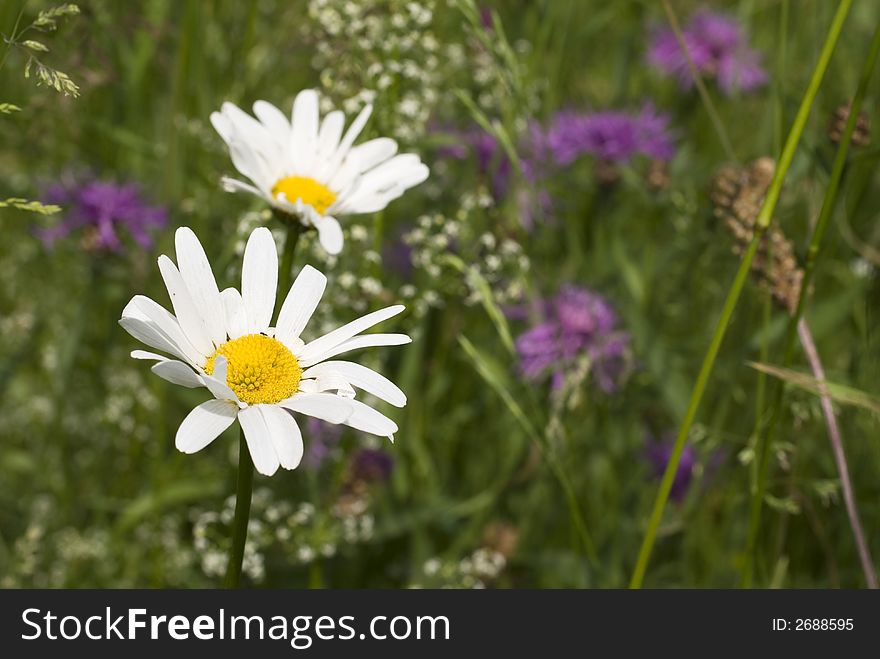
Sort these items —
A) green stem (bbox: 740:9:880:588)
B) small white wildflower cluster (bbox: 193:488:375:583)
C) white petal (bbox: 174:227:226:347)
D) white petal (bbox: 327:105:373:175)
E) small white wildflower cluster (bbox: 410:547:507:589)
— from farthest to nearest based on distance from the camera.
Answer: small white wildflower cluster (bbox: 410:547:507:589), small white wildflower cluster (bbox: 193:488:375:583), white petal (bbox: 327:105:373:175), green stem (bbox: 740:9:880:588), white petal (bbox: 174:227:226:347)

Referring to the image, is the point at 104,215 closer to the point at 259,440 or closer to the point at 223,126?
A: the point at 223,126

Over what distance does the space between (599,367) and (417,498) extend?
0.33m

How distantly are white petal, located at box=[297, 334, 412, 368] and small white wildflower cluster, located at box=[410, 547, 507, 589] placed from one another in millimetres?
515

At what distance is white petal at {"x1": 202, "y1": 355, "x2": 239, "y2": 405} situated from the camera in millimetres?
697

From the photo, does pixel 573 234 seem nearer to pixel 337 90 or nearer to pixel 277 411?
pixel 337 90

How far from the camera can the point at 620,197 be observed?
184 cm

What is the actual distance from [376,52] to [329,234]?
475mm

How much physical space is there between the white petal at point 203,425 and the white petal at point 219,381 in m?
0.01

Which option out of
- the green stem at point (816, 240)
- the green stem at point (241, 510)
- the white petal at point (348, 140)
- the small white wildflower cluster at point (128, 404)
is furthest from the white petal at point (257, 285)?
the small white wildflower cluster at point (128, 404)

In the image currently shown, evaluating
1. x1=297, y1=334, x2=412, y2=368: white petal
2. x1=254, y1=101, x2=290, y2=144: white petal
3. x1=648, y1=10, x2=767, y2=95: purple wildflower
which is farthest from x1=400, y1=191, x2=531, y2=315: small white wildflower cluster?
x1=648, y1=10, x2=767, y2=95: purple wildflower

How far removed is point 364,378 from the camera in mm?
772

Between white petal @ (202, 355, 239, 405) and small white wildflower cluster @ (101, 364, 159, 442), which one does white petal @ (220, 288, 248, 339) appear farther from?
small white wildflower cluster @ (101, 364, 159, 442)

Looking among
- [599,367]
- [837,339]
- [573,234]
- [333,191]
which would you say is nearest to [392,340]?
[333,191]

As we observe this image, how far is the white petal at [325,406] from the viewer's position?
692 mm
